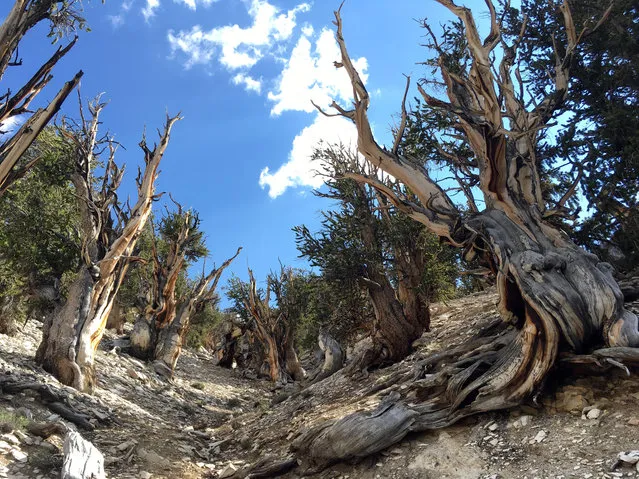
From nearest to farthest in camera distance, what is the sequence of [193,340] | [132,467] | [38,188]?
[132,467] → [38,188] → [193,340]

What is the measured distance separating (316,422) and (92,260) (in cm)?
446

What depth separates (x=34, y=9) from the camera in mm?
3924

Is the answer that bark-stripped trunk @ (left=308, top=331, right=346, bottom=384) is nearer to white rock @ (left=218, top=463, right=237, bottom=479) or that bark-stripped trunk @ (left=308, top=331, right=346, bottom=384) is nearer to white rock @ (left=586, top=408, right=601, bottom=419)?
white rock @ (left=218, top=463, right=237, bottom=479)

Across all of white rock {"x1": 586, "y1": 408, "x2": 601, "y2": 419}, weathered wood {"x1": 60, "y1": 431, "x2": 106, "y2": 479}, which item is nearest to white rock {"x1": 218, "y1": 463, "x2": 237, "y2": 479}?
weathered wood {"x1": 60, "y1": 431, "x2": 106, "y2": 479}

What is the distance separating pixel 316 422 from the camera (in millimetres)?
4641

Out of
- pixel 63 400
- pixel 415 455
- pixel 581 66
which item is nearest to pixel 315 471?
pixel 415 455

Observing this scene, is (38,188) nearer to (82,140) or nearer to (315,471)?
(82,140)

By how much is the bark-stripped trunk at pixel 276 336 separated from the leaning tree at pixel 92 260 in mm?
5314

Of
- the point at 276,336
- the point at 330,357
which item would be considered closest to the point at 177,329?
the point at 276,336

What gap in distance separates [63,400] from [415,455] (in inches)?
154

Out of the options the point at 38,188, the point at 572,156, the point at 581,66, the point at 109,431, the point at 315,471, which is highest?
the point at 581,66

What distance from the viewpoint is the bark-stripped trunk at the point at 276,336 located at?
40.0 ft

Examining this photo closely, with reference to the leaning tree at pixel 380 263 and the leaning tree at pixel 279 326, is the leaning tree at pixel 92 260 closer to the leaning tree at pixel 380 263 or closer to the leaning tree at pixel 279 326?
the leaning tree at pixel 380 263

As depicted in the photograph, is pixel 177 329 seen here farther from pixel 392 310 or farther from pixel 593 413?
pixel 593 413
